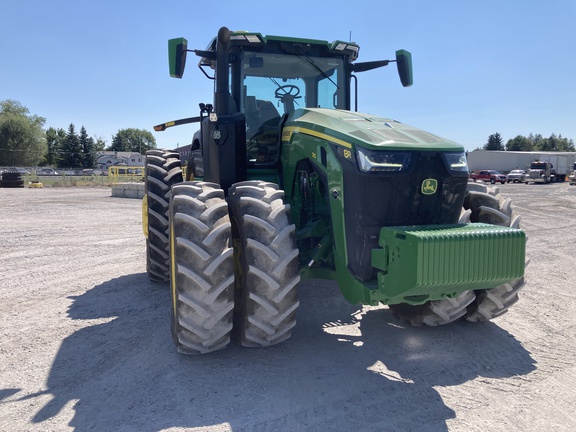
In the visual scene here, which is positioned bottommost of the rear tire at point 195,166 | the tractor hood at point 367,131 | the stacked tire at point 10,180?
the stacked tire at point 10,180

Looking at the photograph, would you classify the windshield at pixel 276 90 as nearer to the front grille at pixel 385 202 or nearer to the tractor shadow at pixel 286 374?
the front grille at pixel 385 202

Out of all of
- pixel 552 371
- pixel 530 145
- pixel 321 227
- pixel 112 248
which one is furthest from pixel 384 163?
pixel 530 145

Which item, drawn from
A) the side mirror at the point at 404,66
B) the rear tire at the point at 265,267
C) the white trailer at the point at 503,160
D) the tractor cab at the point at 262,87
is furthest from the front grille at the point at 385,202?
the white trailer at the point at 503,160

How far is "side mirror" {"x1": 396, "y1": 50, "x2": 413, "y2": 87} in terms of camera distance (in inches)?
209

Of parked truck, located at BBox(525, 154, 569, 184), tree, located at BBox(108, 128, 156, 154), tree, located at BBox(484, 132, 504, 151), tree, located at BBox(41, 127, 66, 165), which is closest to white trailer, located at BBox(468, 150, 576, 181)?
parked truck, located at BBox(525, 154, 569, 184)

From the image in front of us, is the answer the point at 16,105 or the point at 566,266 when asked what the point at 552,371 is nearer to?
the point at 566,266

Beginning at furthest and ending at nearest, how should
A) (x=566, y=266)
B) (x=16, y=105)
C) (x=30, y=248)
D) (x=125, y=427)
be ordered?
(x=16, y=105)
(x=30, y=248)
(x=566, y=266)
(x=125, y=427)

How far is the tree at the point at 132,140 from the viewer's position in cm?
12754

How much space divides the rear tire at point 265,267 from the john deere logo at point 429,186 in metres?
1.08

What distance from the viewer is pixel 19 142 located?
71688 millimetres

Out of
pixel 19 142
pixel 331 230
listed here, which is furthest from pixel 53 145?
pixel 331 230

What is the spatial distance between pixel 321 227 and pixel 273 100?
6.09 feet

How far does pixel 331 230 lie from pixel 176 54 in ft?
7.57

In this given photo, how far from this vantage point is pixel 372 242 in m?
3.73
